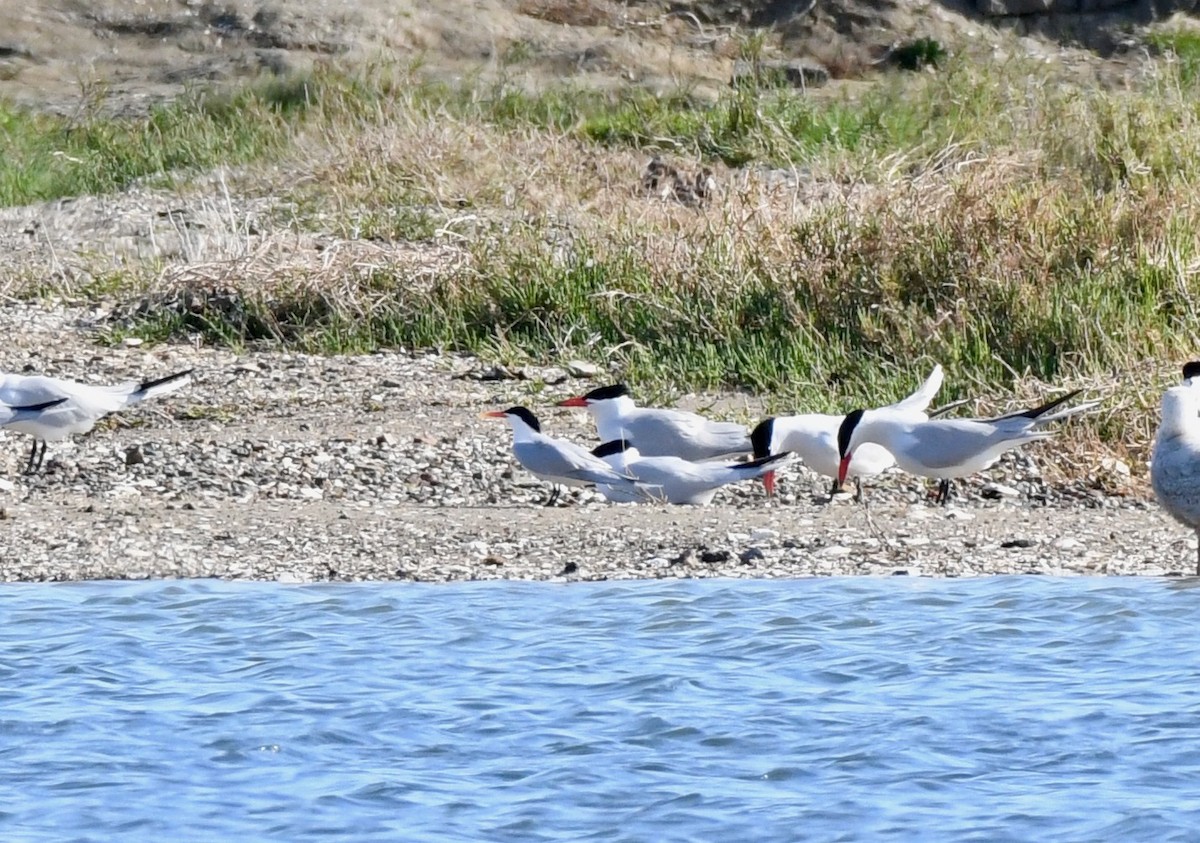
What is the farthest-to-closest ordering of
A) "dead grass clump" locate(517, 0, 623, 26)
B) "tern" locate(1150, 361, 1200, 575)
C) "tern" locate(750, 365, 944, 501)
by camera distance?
"dead grass clump" locate(517, 0, 623, 26), "tern" locate(750, 365, 944, 501), "tern" locate(1150, 361, 1200, 575)

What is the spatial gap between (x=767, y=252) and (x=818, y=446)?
2723 mm

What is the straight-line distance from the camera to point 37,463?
827cm

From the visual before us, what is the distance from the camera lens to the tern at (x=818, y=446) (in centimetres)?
772

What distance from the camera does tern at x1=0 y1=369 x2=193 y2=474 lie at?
8086 millimetres

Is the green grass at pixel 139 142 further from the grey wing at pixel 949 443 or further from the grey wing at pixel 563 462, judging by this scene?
the grey wing at pixel 949 443

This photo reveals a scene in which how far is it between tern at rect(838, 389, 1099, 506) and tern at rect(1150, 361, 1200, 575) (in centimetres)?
75

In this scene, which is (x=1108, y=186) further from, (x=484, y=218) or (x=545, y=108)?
(x=545, y=108)

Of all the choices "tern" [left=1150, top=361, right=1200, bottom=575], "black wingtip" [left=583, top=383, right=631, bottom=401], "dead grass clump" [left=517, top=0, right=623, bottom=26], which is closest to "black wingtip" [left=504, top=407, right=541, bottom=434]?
"black wingtip" [left=583, top=383, right=631, bottom=401]

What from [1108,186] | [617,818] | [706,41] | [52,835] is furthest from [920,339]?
[706,41]

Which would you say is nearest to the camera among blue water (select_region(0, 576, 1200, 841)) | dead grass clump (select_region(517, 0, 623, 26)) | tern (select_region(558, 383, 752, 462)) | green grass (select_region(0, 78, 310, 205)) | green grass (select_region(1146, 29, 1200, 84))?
Answer: blue water (select_region(0, 576, 1200, 841))

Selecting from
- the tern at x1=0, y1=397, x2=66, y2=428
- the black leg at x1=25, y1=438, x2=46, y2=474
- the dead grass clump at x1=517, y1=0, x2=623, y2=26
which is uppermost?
the dead grass clump at x1=517, y1=0, x2=623, y2=26

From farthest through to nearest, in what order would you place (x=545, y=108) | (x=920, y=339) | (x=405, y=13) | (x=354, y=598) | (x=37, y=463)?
(x=405, y=13), (x=545, y=108), (x=920, y=339), (x=37, y=463), (x=354, y=598)

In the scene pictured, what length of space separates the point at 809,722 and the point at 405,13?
1696 cm

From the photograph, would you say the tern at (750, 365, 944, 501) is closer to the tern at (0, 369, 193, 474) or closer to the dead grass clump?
the tern at (0, 369, 193, 474)
